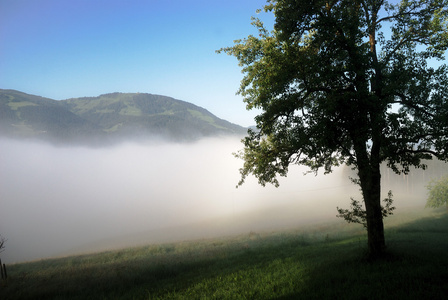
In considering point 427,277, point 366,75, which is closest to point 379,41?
point 366,75

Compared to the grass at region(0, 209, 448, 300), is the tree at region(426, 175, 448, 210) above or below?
below

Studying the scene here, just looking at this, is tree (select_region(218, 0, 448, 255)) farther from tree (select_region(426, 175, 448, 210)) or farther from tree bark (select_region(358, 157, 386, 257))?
tree (select_region(426, 175, 448, 210))

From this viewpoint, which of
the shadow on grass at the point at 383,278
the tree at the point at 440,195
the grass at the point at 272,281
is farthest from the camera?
the tree at the point at 440,195

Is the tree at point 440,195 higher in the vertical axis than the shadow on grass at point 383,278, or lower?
lower

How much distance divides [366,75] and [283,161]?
600 centimetres

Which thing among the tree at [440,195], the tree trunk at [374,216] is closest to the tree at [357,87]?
the tree trunk at [374,216]

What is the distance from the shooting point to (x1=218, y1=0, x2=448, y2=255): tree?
38.8ft

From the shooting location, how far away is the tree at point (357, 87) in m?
11.8

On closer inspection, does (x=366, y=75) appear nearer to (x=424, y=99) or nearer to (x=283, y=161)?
(x=424, y=99)

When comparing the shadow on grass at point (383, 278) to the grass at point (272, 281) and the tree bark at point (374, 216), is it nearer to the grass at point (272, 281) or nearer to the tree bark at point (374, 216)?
the grass at point (272, 281)

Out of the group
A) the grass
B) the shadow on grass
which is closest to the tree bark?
the shadow on grass

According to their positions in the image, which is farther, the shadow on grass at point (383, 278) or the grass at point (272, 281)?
the grass at point (272, 281)

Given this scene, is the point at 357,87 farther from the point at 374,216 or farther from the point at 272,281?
the point at 272,281

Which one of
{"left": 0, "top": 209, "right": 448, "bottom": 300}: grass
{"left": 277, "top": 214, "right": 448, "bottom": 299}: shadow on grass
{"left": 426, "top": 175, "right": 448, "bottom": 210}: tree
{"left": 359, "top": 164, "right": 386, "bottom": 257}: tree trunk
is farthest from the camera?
{"left": 426, "top": 175, "right": 448, "bottom": 210}: tree
